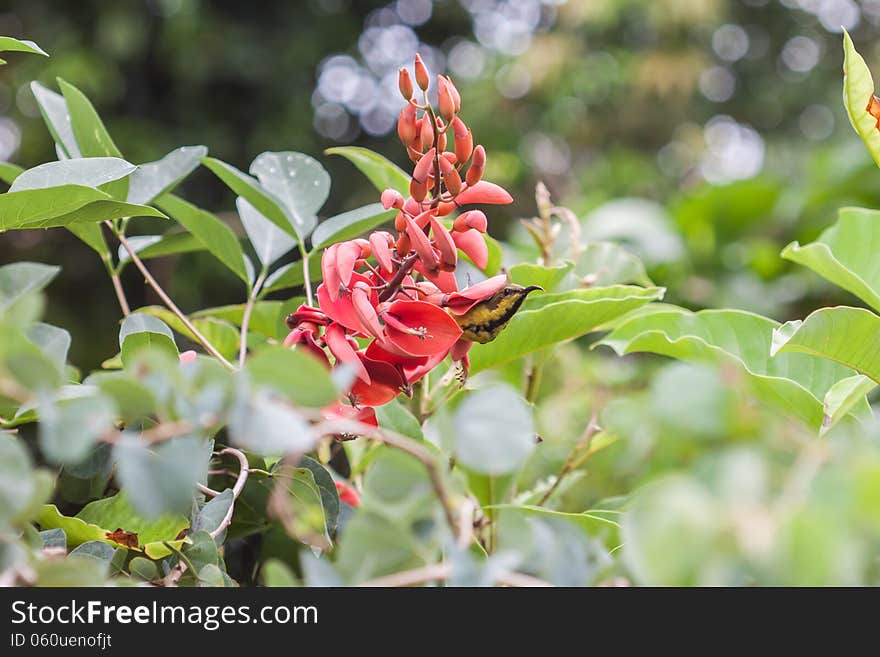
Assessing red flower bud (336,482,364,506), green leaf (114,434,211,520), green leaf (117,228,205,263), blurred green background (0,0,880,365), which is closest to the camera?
green leaf (114,434,211,520)

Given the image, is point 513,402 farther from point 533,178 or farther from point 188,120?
point 188,120

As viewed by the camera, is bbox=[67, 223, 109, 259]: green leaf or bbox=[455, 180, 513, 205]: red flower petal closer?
bbox=[455, 180, 513, 205]: red flower petal

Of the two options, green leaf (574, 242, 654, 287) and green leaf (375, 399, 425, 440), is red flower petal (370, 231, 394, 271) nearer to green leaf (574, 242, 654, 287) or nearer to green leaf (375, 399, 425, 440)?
green leaf (375, 399, 425, 440)

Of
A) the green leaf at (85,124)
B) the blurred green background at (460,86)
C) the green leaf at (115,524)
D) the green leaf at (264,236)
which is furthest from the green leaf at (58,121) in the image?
the blurred green background at (460,86)

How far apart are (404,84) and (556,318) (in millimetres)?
149

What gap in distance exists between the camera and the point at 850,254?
0.52m

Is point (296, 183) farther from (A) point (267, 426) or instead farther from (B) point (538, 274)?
(A) point (267, 426)

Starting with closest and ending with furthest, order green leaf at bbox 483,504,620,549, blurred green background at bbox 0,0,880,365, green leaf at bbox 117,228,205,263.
Answer: green leaf at bbox 483,504,620,549 → green leaf at bbox 117,228,205,263 → blurred green background at bbox 0,0,880,365

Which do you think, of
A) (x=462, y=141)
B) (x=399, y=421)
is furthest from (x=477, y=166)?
(x=399, y=421)

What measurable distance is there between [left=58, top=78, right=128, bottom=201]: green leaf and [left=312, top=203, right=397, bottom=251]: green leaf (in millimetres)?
117

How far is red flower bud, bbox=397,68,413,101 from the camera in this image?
391 millimetres

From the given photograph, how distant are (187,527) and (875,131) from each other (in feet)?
1.24

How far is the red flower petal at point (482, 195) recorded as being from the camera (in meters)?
0.39

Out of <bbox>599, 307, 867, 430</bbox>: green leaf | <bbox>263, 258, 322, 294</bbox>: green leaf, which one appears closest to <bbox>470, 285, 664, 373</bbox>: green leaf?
<bbox>599, 307, 867, 430</bbox>: green leaf
